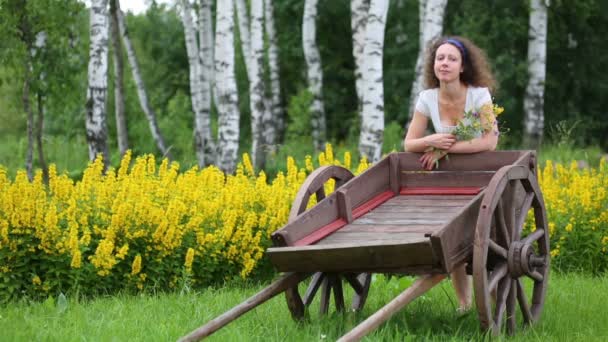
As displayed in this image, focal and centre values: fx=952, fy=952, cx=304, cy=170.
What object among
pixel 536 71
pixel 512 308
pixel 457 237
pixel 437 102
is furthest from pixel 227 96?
pixel 457 237

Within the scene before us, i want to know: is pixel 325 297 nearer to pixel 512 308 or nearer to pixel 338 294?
pixel 338 294

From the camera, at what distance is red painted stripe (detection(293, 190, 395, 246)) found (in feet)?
16.4

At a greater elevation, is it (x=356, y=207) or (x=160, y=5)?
(x=160, y=5)

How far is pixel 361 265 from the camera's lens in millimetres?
4535

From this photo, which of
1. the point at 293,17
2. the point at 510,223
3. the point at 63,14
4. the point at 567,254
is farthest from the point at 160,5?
the point at 510,223

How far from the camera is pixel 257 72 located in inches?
632

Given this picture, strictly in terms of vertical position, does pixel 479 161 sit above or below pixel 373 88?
below

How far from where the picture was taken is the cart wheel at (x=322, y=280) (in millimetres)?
5160

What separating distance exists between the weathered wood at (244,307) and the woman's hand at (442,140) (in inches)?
48.7

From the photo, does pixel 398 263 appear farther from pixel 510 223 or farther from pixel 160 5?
pixel 160 5

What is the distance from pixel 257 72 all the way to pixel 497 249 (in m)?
11.5

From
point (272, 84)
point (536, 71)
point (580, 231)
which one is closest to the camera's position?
point (580, 231)

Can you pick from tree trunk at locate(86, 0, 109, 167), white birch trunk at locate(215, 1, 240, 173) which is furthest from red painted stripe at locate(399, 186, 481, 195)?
white birch trunk at locate(215, 1, 240, 173)

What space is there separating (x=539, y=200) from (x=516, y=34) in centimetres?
1890
